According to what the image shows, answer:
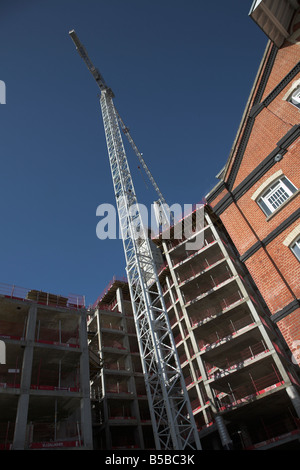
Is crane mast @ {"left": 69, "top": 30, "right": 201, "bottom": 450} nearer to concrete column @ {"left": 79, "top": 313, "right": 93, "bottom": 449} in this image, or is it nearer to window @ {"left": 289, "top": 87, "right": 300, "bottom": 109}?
concrete column @ {"left": 79, "top": 313, "right": 93, "bottom": 449}

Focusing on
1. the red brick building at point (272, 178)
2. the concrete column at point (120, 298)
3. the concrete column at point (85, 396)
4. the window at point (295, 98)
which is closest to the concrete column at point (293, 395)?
the red brick building at point (272, 178)

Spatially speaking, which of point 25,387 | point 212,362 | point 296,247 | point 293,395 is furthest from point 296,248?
point 212,362

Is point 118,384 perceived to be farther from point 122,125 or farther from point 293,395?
point 122,125

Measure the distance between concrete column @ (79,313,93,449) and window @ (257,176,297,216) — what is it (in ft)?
57.4

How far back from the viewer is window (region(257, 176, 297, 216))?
13858 mm

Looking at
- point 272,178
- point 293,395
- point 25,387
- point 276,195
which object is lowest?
point 293,395

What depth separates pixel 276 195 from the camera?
47.3 feet

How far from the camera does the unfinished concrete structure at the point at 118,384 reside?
29.1m

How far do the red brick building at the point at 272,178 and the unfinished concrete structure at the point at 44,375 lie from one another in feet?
51.4

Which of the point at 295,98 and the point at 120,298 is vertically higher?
the point at 120,298

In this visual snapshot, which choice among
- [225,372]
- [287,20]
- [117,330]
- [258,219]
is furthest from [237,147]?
[117,330]

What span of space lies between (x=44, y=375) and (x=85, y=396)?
18.8ft
